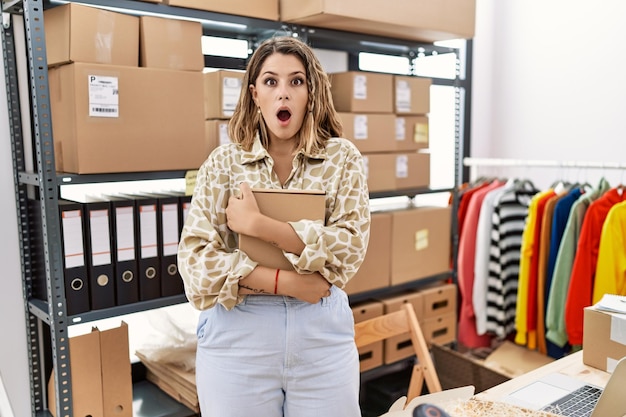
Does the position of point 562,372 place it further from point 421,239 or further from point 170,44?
point 170,44

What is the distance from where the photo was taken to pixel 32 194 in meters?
2.05

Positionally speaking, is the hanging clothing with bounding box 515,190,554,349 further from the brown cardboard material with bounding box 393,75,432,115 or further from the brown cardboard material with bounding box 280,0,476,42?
the brown cardboard material with bounding box 280,0,476,42

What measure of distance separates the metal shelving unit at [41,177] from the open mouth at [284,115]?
2.06 feet

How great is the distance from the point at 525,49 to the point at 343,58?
139 cm

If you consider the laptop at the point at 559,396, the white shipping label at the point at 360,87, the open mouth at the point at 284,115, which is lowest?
the laptop at the point at 559,396

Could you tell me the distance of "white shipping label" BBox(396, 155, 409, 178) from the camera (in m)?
2.69

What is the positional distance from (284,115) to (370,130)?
1059 mm

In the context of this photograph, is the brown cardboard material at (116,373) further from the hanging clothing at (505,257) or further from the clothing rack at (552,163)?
the clothing rack at (552,163)

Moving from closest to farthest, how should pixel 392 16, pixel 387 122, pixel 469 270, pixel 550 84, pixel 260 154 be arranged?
pixel 260 154 < pixel 392 16 < pixel 387 122 < pixel 469 270 < pixel 550 84

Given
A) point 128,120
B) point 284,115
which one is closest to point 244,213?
point 284,115

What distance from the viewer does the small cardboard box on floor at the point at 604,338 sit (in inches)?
A: 64.1

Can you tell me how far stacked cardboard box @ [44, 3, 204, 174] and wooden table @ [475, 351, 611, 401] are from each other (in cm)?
122

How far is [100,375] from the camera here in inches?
77.0

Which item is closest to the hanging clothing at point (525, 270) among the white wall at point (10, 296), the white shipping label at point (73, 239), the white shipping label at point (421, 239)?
the white shipping label at point (421, 239)
